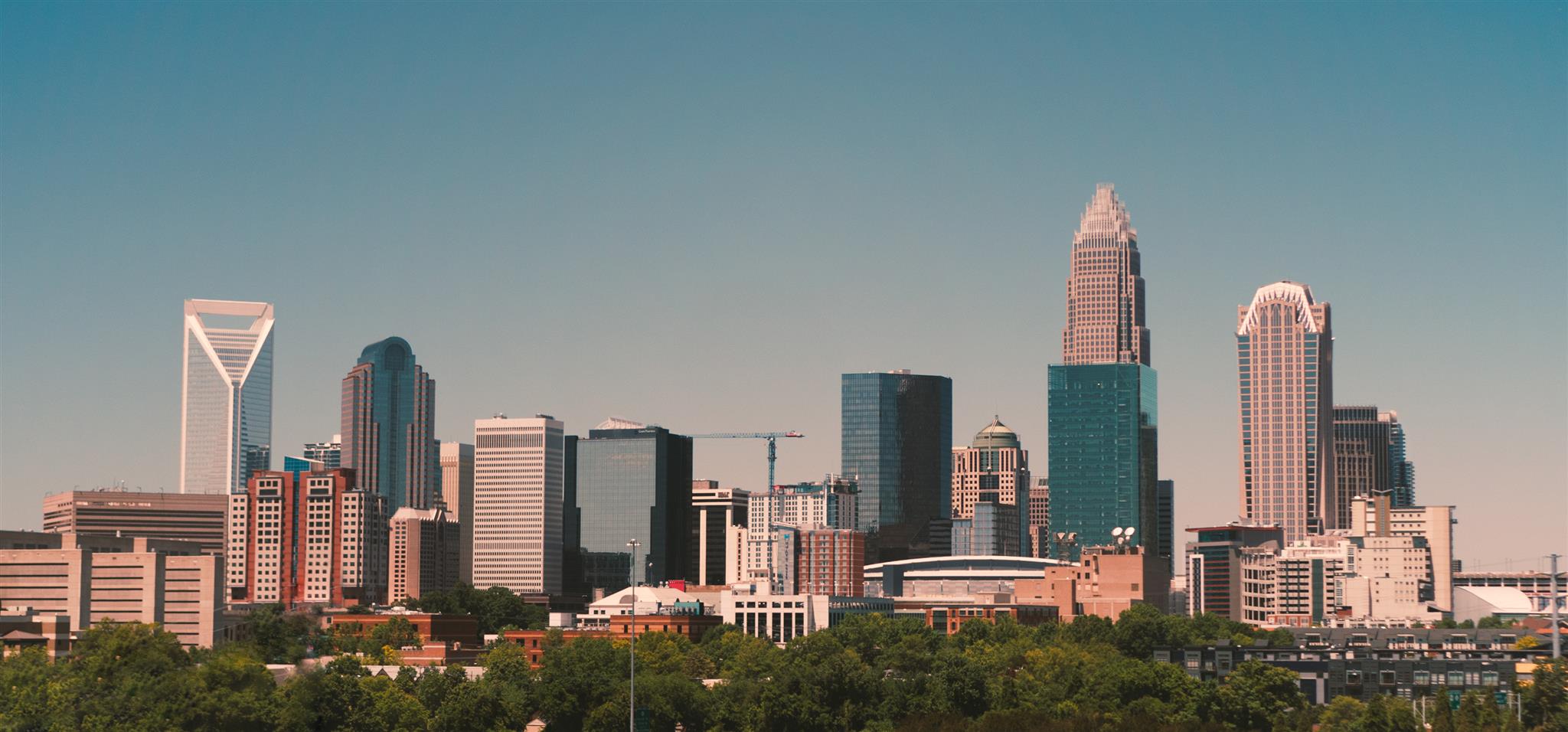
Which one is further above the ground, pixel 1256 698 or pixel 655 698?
pixel 655 698

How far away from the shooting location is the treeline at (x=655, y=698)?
475ft

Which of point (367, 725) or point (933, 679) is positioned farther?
point (933, 679)

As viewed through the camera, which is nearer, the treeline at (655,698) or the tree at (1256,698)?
the treeline at (655,698)

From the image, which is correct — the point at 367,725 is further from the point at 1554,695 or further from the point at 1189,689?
the point at 1554,695

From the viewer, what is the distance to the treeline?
14475 cm

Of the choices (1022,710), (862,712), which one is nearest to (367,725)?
(862,712)

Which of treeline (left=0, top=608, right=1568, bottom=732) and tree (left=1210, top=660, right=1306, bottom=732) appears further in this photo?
tree (left=1210, top=660, right=1306, bottom=732)

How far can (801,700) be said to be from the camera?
169 meters

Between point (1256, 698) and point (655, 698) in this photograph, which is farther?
point (1256, 698)

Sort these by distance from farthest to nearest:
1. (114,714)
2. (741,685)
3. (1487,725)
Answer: (741,685) → (1487,725) → (114,714)

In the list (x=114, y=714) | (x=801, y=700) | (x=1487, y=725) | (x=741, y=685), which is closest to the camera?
(x=114, y=714)

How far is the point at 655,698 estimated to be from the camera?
171500 mm

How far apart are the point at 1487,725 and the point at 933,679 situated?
152 ft

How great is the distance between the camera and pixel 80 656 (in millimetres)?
155625
